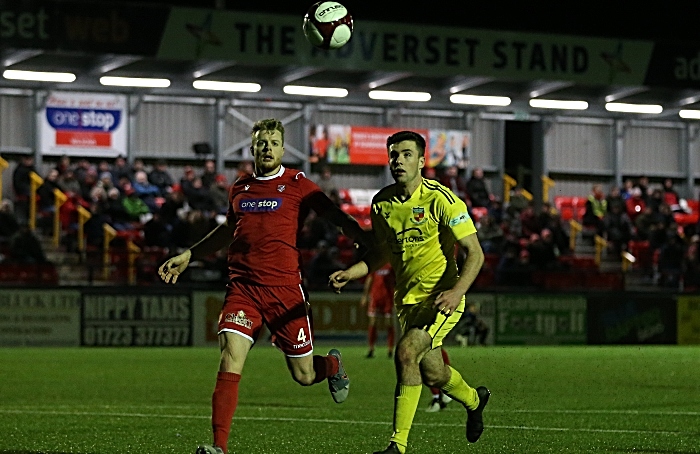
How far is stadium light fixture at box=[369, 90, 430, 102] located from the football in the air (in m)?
21.3

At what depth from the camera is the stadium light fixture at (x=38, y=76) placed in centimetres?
2925

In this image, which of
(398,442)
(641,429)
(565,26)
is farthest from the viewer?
(565,26)

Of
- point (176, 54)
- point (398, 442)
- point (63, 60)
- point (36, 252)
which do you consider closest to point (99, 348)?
point (36, 252)

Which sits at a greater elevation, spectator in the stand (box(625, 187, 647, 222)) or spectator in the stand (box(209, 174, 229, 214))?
spectator in the stand (box(209, 174, 229, 214))

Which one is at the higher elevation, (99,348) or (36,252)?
(36,252)

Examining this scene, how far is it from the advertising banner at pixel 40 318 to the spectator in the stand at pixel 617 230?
1418cm

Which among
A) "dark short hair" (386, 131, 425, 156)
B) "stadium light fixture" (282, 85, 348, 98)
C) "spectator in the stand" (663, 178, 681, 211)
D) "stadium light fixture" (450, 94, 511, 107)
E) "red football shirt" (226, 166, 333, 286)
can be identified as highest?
"stadium light fixture" (282, 85, 348, 98)

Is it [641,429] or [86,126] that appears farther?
[86,126]

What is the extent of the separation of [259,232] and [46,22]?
751 inches

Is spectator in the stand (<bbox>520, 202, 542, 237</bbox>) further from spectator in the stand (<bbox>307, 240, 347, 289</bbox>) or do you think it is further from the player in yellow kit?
the player in yellow kit

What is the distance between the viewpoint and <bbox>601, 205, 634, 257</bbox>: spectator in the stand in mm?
32125

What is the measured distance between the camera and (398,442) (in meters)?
7.48

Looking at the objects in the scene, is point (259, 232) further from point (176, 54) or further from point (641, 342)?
point (641, 342)

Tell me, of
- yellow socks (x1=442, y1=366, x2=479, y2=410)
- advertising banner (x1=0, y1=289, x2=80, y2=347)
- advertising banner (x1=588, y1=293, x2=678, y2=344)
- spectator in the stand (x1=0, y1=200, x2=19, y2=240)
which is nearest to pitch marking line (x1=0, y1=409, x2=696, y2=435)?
yellow socks (x1=442, y1=366, x2=479, y2=410)
